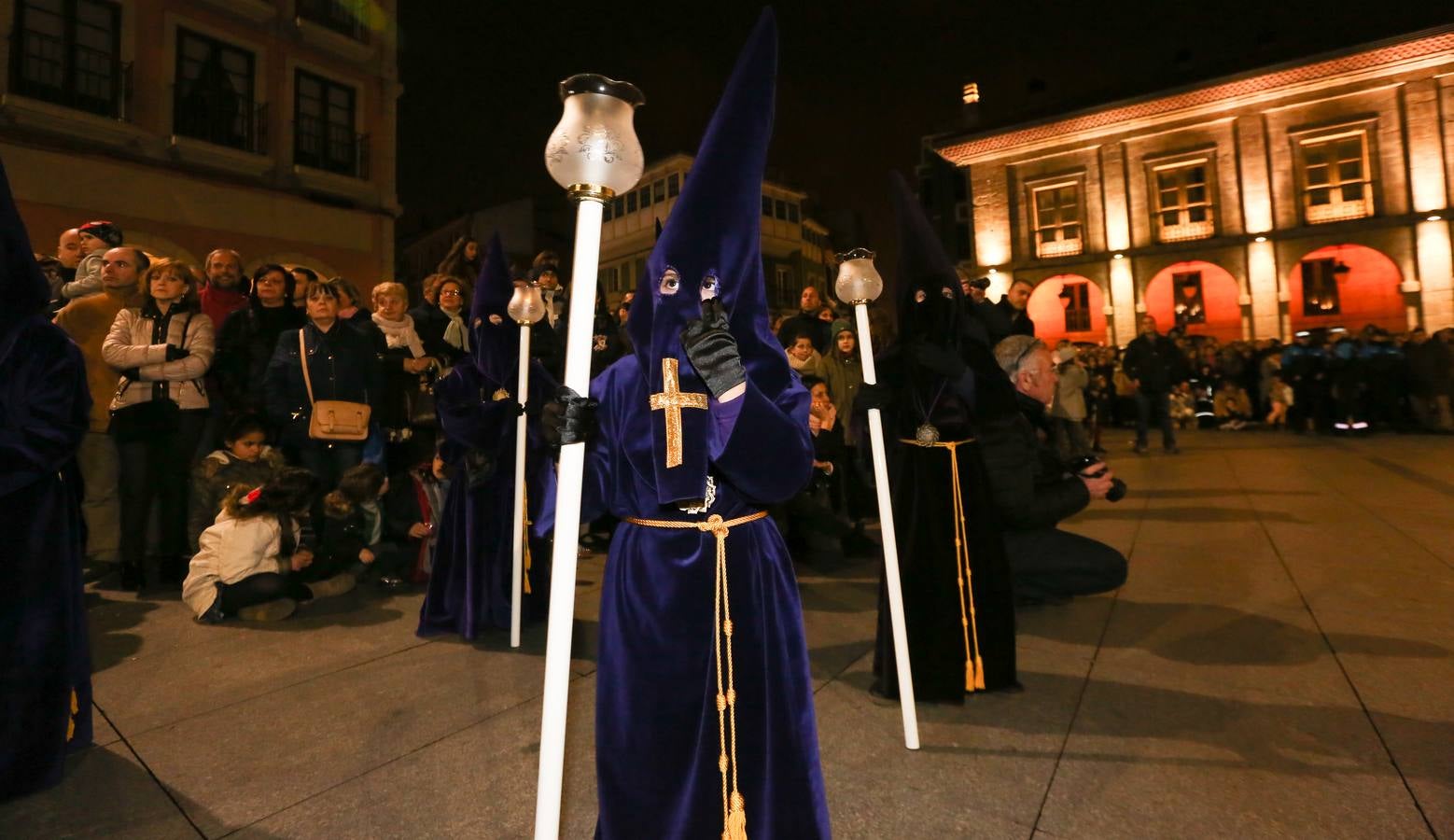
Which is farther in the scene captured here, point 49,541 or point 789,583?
point 49,541

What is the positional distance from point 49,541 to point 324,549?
8.57 feet

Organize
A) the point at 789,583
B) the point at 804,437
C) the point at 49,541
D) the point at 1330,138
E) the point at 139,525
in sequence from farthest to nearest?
1. the point at 1330,138
2. the point at 139,525
3. the point at 49,541
4. the point at 789,583
5. the point at 804,437

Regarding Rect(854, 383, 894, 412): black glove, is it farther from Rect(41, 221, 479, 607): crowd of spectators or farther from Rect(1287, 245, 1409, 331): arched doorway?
Rect(1287, 245, 1409, 331): arched doorway

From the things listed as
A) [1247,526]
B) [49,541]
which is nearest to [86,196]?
[49,541]

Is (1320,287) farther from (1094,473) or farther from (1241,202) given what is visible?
(1094,473)

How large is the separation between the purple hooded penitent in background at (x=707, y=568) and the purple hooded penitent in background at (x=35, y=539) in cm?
223

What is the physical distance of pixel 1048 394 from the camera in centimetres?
385

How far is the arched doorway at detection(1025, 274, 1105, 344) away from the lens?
1140 inches

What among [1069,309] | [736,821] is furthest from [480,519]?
[1069,309]

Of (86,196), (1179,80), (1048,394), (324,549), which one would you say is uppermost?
(1179,80)

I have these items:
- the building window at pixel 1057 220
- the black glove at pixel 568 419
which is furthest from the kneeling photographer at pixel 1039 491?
the building window at pixel 1057 220

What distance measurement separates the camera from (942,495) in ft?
11.1

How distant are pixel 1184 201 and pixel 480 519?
30.8 metres

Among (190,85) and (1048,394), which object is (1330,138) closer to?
(1048,394)
